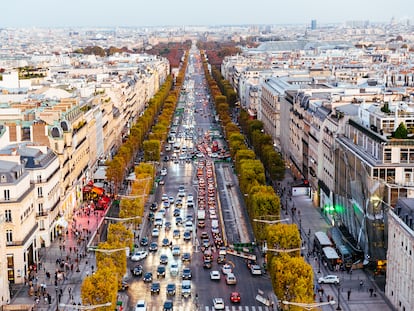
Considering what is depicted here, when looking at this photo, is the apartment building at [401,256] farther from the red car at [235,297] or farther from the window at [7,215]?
the window at [7,215]

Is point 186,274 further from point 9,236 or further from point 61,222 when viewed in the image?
point 61,222

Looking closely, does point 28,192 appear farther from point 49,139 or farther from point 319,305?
point 319,305

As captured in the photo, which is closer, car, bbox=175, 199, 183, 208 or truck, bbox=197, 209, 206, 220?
truck, bbox=197, 209, 206, 220

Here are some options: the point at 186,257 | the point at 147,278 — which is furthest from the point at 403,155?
the point at 147,278

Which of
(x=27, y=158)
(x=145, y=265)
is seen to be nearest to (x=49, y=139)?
(x=27, y=158)

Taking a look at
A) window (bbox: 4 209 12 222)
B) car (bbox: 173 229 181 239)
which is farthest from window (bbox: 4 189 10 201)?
car (bbox: 173 229 181 239)

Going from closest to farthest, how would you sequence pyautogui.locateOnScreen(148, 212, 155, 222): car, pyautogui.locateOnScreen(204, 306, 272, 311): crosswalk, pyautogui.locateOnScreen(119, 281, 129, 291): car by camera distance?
pyautogui.locateOnScreen(204, 306, 272, 311): crosswalk
pyautogui.locateOnScreen(119, 281, 129, 291): car
pyautogui.locateOnScreen(148, 212, 155, 222): car

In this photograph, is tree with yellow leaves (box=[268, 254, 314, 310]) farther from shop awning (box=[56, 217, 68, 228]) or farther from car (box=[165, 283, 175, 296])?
shop awning (box=[56, 217, 68, 228])
